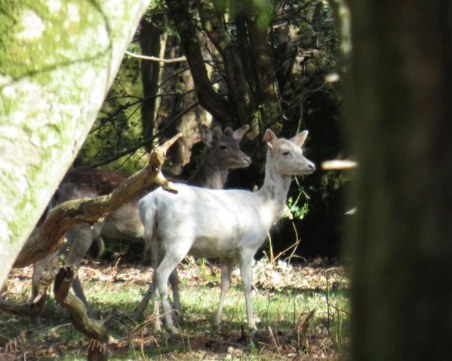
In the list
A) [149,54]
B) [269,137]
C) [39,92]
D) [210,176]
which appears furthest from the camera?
[149,54]

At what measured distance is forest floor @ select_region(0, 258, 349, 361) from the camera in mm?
7641

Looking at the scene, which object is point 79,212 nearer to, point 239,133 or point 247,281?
point 247,281

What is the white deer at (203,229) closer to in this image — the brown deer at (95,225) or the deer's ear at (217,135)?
the brown deer at (95,225)

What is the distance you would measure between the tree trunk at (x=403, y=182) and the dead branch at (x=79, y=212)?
155 inches

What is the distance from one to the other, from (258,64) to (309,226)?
11.3 ft

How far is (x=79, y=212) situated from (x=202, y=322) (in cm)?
533

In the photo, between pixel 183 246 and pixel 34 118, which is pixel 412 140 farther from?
pixel 183 246

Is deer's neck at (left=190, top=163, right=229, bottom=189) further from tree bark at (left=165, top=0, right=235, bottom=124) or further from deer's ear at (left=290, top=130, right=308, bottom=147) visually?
deer's ear at (left=290, top=130, right=308, bottom=147)

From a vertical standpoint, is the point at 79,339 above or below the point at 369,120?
below

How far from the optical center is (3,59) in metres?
2.57

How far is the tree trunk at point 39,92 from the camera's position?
2.56 meters

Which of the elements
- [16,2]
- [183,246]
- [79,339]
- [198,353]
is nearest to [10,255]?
[16,2]

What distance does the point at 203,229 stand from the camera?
10.2 m

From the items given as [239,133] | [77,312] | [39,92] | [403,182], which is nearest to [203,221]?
[77,312]
